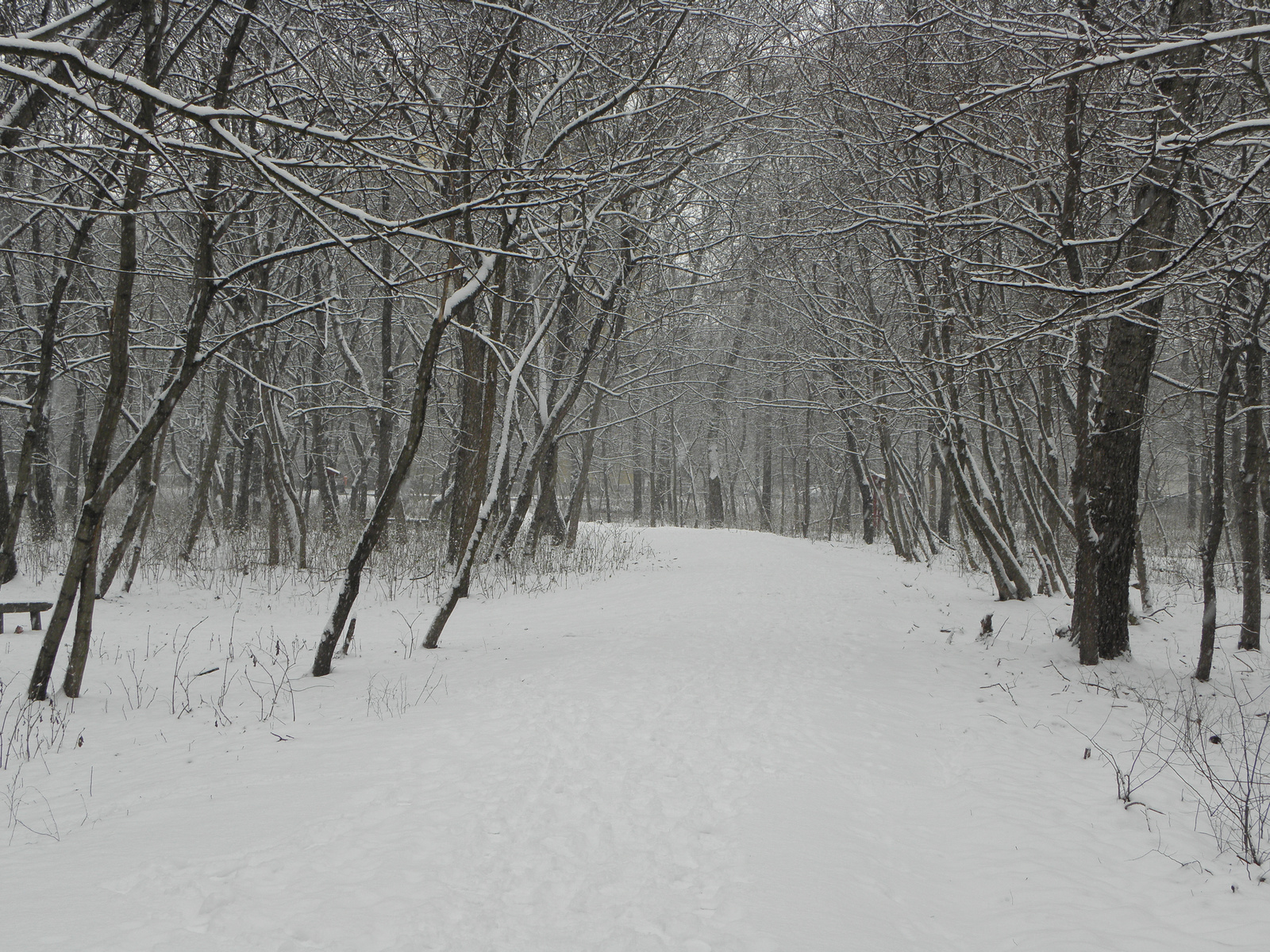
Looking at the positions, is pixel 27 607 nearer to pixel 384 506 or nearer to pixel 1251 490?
pixel 384 506

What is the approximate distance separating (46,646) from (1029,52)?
28.1 ft

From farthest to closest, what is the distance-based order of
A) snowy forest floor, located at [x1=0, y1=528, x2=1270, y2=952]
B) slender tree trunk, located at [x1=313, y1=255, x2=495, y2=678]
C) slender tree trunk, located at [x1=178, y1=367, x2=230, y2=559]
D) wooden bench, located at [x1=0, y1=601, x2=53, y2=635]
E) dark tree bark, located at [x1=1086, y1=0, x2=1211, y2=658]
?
1. slender tree trunk, located at [x1=178, y1=367, x2=230, y2=559]
2. wooden bench, located at [x1=0, y1=601, x2=53, y2=635]
3. dark tree bark, located at [x1=1086, y1=0, x2=1211, y2=658]
4. slender tree trunk, located at [x1=313, y1=255, x2=495, y2=678]
5. snowy forest floor, located at [x1=0, y1=528, x2=1270, y2=952]

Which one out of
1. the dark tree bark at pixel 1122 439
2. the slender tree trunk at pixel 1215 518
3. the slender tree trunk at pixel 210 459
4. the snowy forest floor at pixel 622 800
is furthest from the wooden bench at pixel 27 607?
the slender tree trunk at pixel 1215 518

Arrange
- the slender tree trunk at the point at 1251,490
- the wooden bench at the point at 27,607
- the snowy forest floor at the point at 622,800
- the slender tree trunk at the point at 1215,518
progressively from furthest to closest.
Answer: the wooden bench at the point at 27,607
the slender tree trunk at the point at 1251,490
the slender tree trunk at the point at 1215,518
the snowy forest floor at the point at 622,800

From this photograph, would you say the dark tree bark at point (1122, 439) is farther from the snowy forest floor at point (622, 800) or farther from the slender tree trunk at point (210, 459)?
the slender tree trunk at point (210, 459)

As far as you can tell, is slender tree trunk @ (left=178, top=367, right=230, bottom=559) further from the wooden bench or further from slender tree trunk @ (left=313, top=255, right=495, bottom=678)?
slender tree trunk @ (left=313, top=255, right=495, bottom=678)

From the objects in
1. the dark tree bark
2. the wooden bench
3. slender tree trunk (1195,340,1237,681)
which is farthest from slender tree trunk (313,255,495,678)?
slender tree trunk (1195,340,1237,681)

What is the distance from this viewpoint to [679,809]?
394cm

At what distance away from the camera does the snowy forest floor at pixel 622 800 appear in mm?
2902

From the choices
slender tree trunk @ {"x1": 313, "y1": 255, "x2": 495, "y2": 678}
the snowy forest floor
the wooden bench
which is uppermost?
slender tree trunk @ {"x1": 313, "y1": 255, "x2": 495, "y2": 678}

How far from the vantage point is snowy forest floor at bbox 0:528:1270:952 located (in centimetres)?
290

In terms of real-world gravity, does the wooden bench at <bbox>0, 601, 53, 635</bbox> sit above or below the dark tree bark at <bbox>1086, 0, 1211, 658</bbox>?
below

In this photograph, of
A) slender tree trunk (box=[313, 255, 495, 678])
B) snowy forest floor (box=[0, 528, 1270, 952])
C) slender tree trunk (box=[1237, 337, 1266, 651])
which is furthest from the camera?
slender tree trunk (box=[1237, 337, 1266, 651])

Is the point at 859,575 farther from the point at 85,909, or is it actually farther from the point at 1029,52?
the point at 85,909
